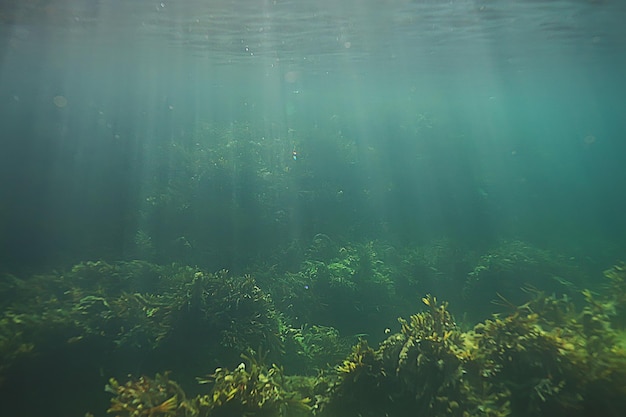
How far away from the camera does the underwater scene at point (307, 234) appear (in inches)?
199

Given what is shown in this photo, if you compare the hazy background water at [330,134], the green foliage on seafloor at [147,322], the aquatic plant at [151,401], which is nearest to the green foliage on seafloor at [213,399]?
the aquatic plant at [151,401]

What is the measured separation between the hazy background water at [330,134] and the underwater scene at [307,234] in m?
0.19

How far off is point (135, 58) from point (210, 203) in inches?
1101

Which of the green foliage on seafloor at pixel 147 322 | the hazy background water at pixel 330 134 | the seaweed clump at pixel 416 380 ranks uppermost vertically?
the hazy background water at pixel 330 134

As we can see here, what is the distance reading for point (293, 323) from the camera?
10359mm

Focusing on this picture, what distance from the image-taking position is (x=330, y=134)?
27000mm

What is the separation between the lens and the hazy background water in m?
15.0

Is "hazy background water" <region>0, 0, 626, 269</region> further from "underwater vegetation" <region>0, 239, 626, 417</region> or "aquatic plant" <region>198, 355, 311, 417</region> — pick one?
"aquatic plant" <region>198, 355, 311, 417</region>

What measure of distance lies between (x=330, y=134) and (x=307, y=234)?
1266cm

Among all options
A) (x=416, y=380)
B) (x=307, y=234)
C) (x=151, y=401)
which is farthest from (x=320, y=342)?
(x=307, y=234)

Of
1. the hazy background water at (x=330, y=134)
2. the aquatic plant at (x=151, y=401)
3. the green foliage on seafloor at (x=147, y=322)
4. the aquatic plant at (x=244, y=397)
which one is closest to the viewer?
the aquatic plant at (x=151, y=401)

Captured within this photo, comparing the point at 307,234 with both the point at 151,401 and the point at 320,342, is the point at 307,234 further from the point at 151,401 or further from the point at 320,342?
the point at 151,401

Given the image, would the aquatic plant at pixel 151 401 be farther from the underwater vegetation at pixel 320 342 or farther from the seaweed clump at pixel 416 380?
the seaweed clump at pixel 416 380

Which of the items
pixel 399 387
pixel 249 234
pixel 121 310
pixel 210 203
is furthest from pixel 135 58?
pixel 399 387
